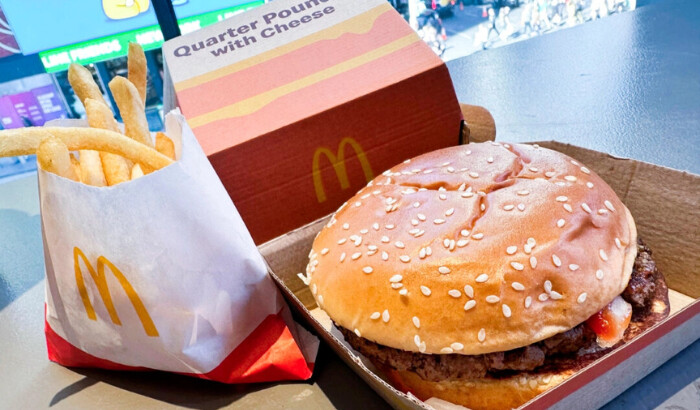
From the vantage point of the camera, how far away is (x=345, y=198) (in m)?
1.65

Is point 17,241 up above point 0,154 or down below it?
below

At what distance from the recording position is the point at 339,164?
1.59m

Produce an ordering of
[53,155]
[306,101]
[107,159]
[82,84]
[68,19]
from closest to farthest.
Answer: [53,155] → [107,159] → [82,84] → [306,101] → [68,19]

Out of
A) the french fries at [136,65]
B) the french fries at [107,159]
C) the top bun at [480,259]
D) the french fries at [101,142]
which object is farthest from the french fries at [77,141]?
the top bun at [480,259]

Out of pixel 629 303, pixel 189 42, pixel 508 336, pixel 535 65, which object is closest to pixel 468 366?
pixel 508 336

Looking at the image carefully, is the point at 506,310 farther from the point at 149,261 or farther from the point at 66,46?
the point at 66,46

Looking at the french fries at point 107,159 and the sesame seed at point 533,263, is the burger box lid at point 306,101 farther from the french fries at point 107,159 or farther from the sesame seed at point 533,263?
the sesame seed at point 533,263

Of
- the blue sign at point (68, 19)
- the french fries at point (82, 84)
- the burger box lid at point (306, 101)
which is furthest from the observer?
the blue sign at point (68, 19)

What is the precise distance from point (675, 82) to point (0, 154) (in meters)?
2.64

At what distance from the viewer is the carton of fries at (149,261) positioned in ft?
3.34

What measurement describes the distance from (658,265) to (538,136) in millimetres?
762

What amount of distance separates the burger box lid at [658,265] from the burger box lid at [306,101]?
15 cm

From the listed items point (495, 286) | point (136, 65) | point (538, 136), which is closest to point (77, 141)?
point (136, 65)

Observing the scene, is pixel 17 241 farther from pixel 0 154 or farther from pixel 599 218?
pixel 599 218
